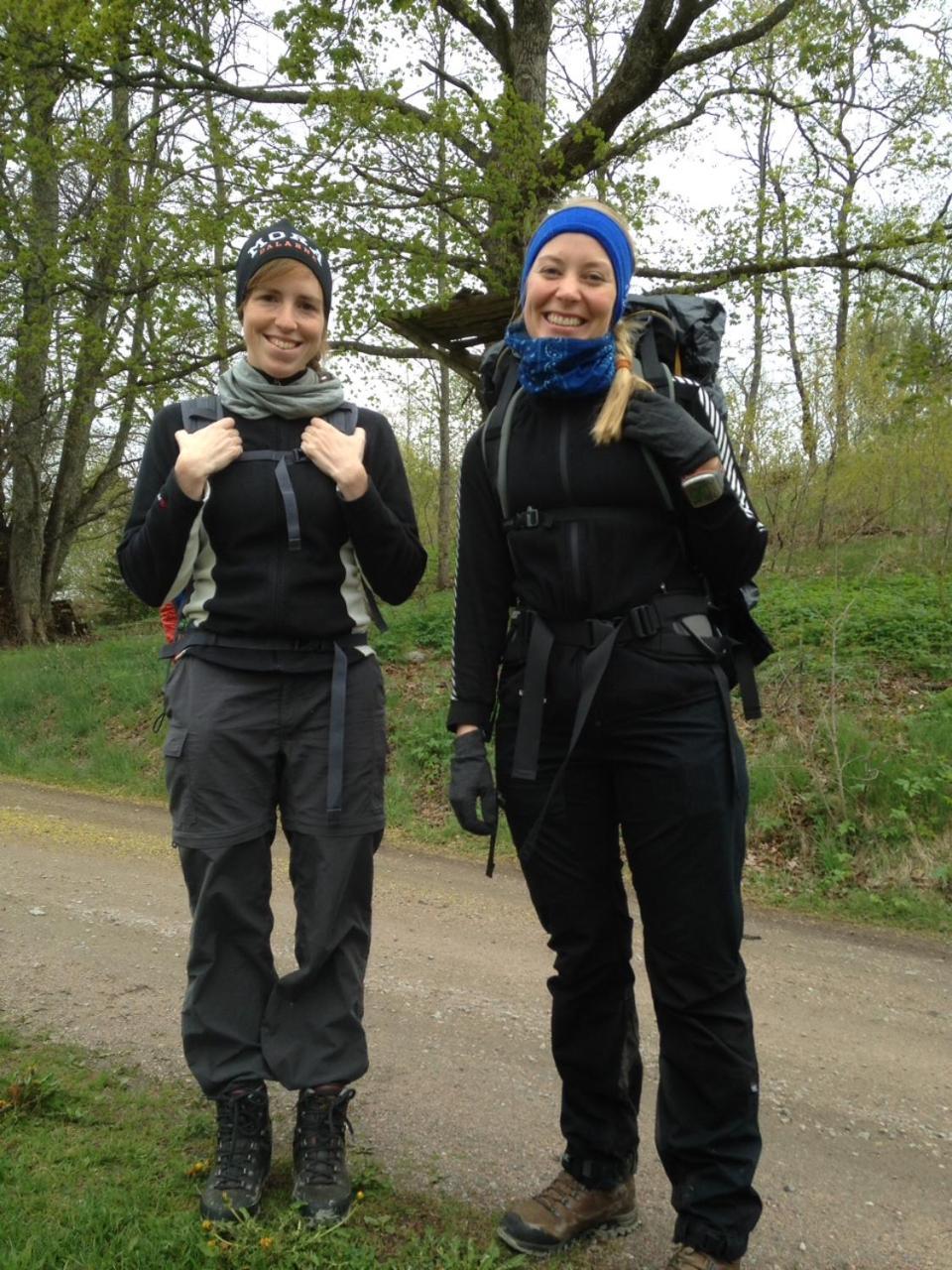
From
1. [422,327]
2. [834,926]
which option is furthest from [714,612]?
[422,327]

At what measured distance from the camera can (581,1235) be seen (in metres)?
2.44

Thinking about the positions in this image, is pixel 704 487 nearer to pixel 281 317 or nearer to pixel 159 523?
pixel 281 317

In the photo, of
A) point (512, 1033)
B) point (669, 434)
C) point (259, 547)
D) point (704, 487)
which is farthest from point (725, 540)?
point (512, 1033)

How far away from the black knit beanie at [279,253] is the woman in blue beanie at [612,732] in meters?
0.58

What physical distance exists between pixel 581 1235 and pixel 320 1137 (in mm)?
680

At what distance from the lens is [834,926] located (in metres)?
5.24

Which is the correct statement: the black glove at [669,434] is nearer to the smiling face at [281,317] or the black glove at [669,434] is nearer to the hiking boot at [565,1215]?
the smiling face at [281,317]

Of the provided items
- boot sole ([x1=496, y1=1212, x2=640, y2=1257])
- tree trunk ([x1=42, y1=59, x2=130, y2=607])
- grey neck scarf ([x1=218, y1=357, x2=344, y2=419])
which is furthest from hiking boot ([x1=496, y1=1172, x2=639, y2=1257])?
tree trunk ([x1=42, y1=59, x2=130, y2=607])

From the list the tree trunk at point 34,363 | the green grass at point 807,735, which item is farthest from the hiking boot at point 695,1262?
the tree trunk at point 34,363

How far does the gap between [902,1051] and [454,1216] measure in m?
2.05

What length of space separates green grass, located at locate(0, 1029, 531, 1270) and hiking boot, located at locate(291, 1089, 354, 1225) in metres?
0.05

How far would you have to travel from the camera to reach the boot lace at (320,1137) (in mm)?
2480

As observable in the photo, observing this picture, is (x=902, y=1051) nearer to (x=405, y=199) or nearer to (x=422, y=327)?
(x=422, y=327)

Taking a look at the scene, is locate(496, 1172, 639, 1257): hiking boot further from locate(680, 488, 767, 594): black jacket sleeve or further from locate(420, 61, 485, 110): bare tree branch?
locate(420, 61, 485, 110): bare tree branch
